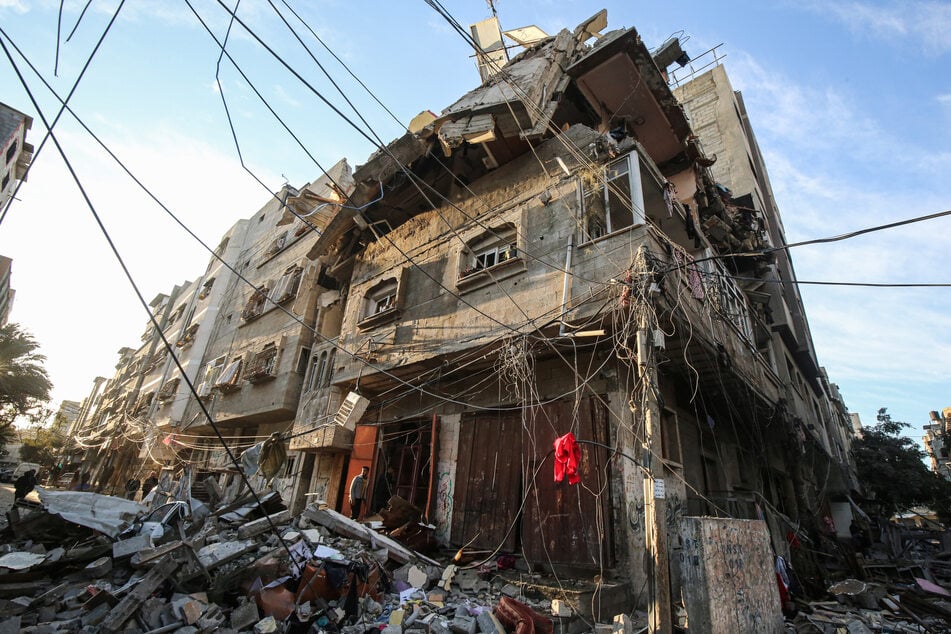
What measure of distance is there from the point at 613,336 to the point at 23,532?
383 inches

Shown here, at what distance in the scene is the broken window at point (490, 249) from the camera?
9.62 meters

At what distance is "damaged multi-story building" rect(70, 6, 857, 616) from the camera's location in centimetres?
696

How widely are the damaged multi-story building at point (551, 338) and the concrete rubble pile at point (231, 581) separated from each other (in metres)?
1.52

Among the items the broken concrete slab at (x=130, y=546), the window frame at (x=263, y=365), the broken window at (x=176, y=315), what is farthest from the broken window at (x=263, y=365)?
the broken window at (x=176, y=315)

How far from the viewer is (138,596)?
4.69 metres

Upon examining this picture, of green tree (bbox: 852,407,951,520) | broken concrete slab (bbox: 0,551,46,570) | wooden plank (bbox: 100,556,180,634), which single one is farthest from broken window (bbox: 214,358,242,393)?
green tree (bbox: 852,407,951,520)

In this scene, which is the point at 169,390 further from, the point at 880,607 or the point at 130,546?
the point at 880,607

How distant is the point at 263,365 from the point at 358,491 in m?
8.77

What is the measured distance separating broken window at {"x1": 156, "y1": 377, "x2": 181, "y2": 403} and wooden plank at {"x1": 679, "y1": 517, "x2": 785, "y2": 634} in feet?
77.4

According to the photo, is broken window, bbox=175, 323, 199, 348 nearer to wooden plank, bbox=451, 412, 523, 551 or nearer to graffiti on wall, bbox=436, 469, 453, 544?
graffiti on wall, bbox=436, 469, 453, 544

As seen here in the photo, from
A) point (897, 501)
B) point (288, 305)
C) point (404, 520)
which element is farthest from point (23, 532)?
point (897, 501)

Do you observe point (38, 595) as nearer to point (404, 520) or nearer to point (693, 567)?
point (404, 520)

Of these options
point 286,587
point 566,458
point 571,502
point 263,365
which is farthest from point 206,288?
point 566,458

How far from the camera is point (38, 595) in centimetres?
494
